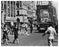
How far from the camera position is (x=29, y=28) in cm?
790

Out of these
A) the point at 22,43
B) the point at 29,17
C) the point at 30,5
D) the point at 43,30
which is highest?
the point at 30,5

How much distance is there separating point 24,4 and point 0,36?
1.69 meters

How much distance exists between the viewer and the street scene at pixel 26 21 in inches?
302

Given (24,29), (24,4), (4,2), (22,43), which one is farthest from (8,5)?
(22,43)

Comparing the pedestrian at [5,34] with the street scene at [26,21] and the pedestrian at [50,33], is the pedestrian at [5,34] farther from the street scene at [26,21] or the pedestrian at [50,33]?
the pedestrian at [50,33]

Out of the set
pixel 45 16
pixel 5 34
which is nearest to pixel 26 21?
pixel 45 16

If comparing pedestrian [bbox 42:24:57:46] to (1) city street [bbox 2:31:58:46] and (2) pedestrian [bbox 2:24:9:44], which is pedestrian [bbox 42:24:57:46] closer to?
(1) city street [bbox 2:31:58:46]

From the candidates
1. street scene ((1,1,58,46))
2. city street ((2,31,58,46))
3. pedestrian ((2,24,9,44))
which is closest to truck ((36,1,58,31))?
street scene ((1,1,58,46))

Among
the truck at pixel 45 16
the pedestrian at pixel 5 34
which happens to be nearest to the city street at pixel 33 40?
the pedestrian at pixel 5 34

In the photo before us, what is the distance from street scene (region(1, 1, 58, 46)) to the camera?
766 centimetres

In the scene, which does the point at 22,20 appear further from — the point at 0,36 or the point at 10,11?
the point at 0,36

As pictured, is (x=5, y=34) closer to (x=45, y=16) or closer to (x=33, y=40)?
(x=33, y=40)

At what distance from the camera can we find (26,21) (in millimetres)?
7922

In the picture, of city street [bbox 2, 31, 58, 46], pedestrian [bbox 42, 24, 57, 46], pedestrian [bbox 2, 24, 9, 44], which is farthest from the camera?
pedestrian [bbox 2, 24, 9, 44]
